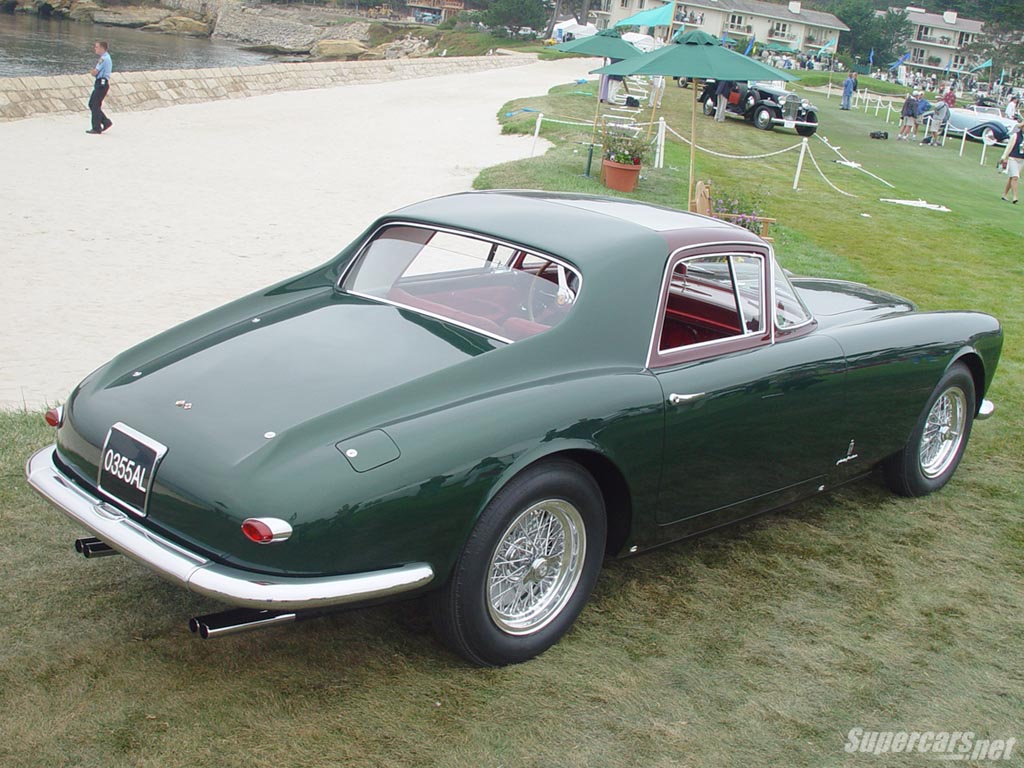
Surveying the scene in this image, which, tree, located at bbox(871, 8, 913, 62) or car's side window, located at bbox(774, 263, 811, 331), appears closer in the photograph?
car's side window, located at bbox(774, 263, 811, 331)

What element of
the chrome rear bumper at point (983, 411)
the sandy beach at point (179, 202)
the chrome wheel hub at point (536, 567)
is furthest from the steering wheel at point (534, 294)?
the sandy beach at point (179, 202)

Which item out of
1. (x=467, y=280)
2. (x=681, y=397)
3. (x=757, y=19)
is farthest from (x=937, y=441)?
(x=757, y=19)

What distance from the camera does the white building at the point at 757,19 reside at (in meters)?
107

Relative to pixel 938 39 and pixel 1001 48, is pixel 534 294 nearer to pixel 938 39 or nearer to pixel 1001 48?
pixel 1001 48

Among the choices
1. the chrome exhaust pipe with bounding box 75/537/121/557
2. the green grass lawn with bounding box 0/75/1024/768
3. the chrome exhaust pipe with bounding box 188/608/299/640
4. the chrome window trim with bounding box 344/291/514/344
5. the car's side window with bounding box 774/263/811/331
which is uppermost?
the car's side window with bounding box 774/263/811/331

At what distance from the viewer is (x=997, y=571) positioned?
472 cm

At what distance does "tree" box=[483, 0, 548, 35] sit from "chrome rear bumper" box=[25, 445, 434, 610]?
289 feet

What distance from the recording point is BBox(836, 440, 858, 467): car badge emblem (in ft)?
15.7

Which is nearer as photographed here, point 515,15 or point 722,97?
point 722,97

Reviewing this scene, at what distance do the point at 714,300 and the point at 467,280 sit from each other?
114 cm

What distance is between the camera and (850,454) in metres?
4.82

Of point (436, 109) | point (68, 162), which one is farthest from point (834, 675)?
point (436, 109)

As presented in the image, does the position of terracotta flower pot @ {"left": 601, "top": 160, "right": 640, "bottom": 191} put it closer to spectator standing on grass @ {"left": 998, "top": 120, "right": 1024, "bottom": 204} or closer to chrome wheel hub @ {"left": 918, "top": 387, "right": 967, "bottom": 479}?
chrome wheel hub @ {"left": 918, "top": 387, "right": 967, "bottom": 479}

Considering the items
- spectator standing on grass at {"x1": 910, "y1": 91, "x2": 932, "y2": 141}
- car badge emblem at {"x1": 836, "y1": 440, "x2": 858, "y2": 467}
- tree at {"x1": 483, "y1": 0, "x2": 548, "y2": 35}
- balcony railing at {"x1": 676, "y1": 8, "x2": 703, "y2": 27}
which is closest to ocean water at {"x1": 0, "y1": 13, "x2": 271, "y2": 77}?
tree at {"x1": 483, "y1": 0, "x2": 548, "y2": 35}
